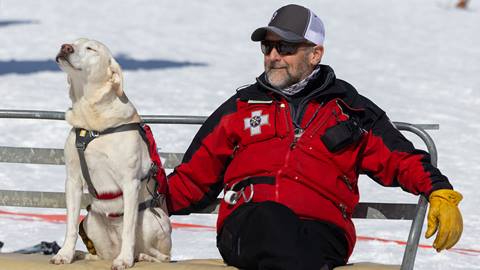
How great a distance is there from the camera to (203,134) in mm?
4652

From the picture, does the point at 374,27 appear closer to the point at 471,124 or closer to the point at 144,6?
the point at 144,6

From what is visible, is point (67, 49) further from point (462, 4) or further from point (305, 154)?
point (462, 4)

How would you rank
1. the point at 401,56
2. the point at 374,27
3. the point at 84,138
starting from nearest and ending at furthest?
the point at 84,138 < the point at 401,56 < the point at 374,27

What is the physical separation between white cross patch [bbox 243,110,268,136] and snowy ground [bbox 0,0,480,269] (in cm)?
234

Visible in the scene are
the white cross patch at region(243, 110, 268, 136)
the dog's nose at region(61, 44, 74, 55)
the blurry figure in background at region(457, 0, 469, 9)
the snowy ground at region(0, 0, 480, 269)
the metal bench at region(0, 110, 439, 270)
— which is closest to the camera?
the dog's nose at region(61, 44, 74, 55)

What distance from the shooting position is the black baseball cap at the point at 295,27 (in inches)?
179

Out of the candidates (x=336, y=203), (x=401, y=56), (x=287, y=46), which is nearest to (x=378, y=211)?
(x=336, y=203)

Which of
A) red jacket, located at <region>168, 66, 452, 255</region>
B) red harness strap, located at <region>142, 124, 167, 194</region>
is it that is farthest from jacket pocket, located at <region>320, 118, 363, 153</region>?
red harness strap, located at <region>142, 124, 167, 194</region>

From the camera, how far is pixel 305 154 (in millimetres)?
4414

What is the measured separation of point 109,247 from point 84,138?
553 millimetres

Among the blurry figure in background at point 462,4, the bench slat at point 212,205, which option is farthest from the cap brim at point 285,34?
the blurry figure in background at point 462,4

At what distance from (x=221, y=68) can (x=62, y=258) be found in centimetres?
1273

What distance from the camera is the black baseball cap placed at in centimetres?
455

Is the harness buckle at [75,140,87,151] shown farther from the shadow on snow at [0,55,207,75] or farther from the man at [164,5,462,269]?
the shadow on snow at [0,55,207,75]
